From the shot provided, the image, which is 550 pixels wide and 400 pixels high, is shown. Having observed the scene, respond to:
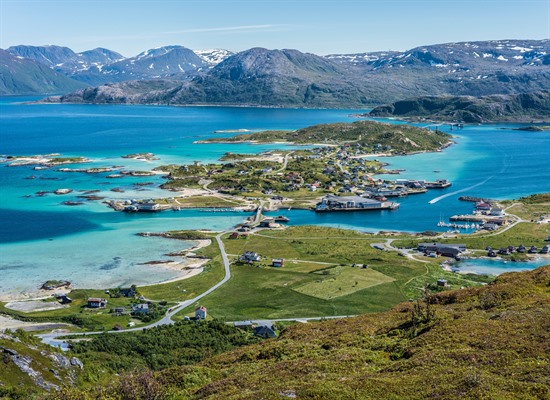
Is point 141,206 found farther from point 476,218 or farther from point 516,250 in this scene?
point 516,250

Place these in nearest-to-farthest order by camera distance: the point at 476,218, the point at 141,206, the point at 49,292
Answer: the point at 49,292
the point at 476,218
the point at 141,206

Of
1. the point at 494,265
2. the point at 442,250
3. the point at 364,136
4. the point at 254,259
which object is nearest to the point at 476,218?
the point at 442,250

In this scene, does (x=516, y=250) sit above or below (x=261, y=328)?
below

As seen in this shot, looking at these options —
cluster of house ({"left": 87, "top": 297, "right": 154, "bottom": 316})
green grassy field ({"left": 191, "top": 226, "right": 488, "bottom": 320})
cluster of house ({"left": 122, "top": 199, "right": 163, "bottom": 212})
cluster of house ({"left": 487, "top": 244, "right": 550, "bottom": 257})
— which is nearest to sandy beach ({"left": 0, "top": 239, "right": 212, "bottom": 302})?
cluster of house ({"left": 87, "top": 297, "right": 154, "bottom": 316})

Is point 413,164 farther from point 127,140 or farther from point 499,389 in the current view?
point 499,389

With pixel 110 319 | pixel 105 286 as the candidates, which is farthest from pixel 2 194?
pixel 110 319

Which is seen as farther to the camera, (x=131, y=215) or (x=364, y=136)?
(x=364, y=136)

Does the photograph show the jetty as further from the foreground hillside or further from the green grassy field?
the foreground hillside

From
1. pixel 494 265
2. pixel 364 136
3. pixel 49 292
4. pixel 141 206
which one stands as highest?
pixel 364 136
